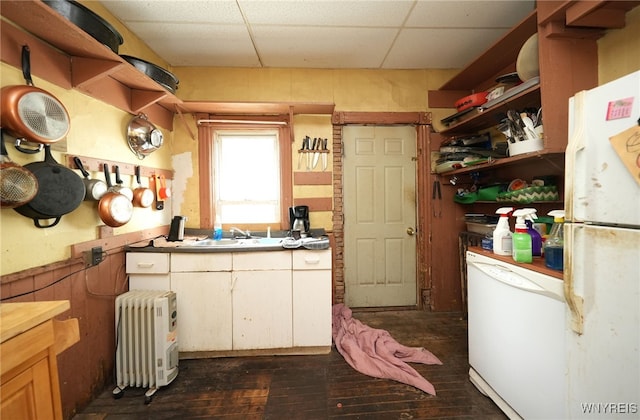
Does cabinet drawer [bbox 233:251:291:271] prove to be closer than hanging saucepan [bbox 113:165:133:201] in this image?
No

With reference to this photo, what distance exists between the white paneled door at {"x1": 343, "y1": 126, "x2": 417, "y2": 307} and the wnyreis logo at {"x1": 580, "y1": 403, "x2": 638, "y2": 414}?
173 cm

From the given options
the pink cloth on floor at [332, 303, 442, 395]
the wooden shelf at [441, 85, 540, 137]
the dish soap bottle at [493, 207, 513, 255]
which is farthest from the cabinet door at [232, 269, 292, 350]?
the wooden shelf at [441, 85, 540, 137]

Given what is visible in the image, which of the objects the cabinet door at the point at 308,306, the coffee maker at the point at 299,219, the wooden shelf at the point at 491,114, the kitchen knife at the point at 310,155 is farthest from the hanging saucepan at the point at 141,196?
the wooden shelf at the point at 491,114

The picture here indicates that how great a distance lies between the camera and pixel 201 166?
2613mm

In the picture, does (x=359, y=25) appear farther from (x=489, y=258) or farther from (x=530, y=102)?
(x=489, y=258)

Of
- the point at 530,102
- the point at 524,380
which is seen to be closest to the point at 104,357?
the point at 524,380

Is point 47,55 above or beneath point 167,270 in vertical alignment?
above

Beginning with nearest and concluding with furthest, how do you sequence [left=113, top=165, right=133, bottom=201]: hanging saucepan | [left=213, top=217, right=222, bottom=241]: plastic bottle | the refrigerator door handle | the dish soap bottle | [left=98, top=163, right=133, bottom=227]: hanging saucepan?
the refrigerator door handle
the dish soap bottle
[left=98, top=163, right=133, bottom=227]: hanging saucepan
[left=113, top=165, right=133, bottom=201]: hanging saucepan
[left=213, top=217, right=222, bottom=241]: plastic bottle

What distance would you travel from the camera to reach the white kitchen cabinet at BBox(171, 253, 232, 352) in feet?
6.51

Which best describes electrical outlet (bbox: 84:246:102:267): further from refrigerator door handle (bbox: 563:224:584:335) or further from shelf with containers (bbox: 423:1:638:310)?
shelf with containers (bbox: 423:1:638:310)

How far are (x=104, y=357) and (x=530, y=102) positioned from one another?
339 cm

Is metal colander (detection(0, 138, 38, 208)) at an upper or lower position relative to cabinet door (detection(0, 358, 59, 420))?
upper

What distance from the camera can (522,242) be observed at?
1355mm

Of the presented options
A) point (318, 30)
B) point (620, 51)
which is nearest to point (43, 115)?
point (318, 30)
